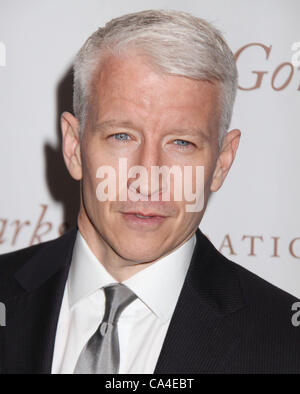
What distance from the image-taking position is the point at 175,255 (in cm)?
228

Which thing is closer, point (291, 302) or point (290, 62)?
point (291, 302)

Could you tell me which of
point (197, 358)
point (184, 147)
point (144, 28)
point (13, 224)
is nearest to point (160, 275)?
point (197, 358)

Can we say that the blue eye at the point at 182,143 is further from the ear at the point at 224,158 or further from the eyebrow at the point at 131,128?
the ear at the point at 224,158

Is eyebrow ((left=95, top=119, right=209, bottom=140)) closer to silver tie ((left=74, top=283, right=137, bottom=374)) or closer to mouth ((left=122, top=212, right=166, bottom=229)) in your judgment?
mouth ((left=122, top=212, right=166, bottom=229))

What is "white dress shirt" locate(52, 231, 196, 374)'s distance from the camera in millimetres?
2189

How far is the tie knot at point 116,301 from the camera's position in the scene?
2.20 meters

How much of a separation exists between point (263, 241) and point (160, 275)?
1126mm

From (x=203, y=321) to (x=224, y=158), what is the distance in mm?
605

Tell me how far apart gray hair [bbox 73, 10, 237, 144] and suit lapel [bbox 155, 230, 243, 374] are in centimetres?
52

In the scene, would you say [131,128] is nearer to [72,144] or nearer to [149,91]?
[149,91]

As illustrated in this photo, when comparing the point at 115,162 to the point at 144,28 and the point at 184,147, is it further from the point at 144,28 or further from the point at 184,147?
the point at 144,28

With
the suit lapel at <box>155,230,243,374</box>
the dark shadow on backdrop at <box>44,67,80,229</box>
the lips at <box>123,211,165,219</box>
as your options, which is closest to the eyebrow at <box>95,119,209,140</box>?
the lips at <box>123,211,165,219</box>

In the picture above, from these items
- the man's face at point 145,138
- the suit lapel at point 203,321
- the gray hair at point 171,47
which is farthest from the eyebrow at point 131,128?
the suit lapel at point 203,321

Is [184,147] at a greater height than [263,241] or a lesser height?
greater
